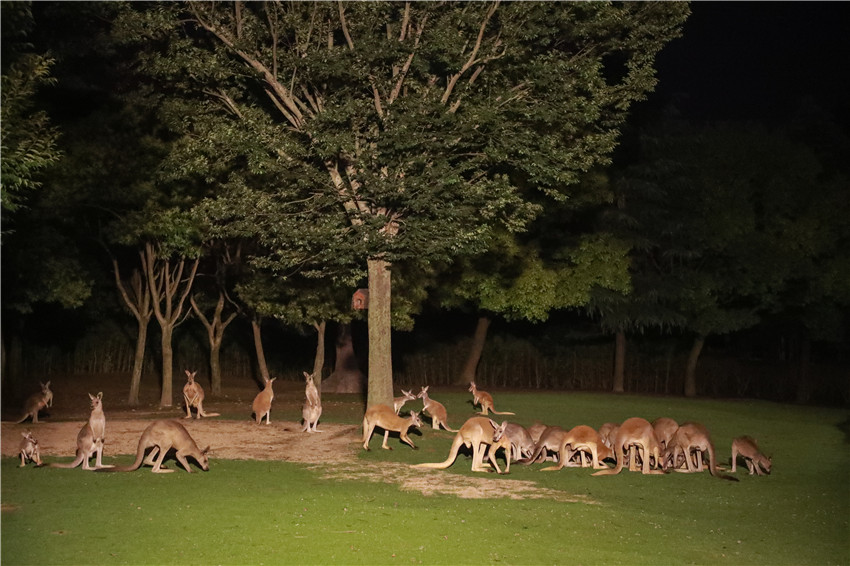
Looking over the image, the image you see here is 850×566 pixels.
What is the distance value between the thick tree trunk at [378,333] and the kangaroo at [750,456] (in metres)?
8.75

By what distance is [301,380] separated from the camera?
154 feet

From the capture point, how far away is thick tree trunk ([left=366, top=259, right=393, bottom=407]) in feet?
85.4

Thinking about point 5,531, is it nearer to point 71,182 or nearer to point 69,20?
point 71,182

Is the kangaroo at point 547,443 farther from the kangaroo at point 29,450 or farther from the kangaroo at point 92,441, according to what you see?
the kangaroo at point 29,450

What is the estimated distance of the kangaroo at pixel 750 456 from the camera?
21000mm

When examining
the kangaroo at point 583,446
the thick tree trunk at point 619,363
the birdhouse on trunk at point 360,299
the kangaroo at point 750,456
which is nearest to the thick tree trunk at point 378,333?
the birdhouse on trunk at point 360,299

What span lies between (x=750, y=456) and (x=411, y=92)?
12797 millimetres

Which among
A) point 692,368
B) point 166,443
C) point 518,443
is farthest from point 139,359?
point 692,368

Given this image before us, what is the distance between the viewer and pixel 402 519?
50.1 feet

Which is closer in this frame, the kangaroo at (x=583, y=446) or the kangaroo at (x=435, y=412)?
the kangaroo at (x=583, y=446)

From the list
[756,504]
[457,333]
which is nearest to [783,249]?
[457,333]

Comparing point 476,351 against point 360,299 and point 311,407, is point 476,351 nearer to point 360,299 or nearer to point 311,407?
point 360,299

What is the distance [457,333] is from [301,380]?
769cm

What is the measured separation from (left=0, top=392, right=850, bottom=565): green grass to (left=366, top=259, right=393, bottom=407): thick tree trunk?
12.9 ft
